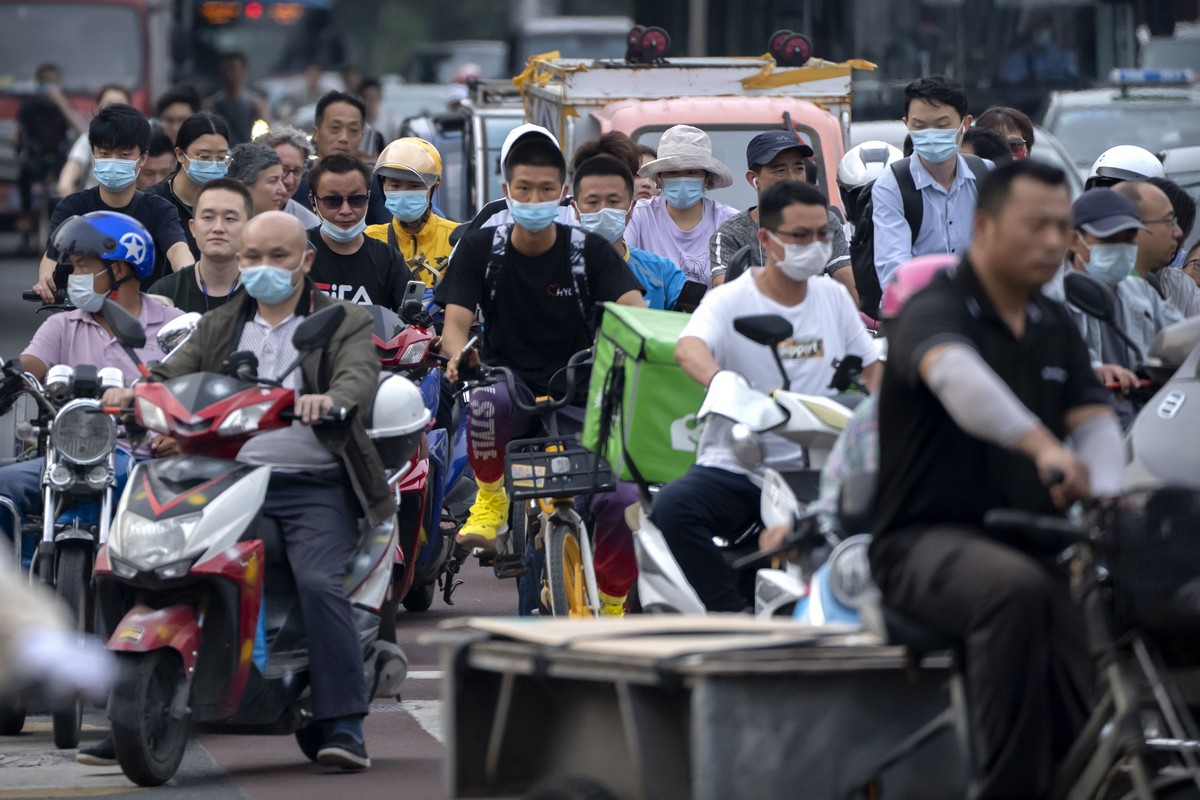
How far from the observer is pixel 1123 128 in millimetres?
18422

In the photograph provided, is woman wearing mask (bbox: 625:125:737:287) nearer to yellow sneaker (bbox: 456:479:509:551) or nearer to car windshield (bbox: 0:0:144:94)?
yellow sneaker (bbox: 456:479:509:551)

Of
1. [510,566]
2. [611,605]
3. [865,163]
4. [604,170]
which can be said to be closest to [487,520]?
[510,566]

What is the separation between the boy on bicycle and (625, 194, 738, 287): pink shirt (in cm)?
239

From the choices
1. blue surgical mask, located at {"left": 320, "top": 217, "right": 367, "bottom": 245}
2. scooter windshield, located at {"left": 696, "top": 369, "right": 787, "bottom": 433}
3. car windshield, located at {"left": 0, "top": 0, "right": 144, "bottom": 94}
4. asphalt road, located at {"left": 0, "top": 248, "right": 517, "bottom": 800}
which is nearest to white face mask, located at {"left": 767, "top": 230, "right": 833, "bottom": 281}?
scooter windshield, located at {"left": 696, "top": 369, "right": 787, "bottom": 433}

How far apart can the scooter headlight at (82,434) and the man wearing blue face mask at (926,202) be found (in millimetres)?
3701

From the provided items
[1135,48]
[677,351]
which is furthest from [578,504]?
[1135,48]

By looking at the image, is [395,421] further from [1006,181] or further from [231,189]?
[1006,181]

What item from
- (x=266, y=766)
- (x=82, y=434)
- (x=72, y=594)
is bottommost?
(x=266, y=766)

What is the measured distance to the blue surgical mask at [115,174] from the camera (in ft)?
35.8

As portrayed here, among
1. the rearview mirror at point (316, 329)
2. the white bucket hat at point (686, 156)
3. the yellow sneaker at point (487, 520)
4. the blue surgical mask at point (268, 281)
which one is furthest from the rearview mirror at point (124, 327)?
the white bucket hat at point (686, 156)

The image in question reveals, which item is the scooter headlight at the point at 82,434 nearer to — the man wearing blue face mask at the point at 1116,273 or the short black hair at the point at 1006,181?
the man wearing blue face mask at the point at 1116,273

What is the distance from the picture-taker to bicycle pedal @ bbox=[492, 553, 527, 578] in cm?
918

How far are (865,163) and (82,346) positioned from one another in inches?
206

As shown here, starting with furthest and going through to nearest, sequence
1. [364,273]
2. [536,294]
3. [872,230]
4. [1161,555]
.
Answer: [872,230] < [364,273] < [536,294] < [1161,555]
